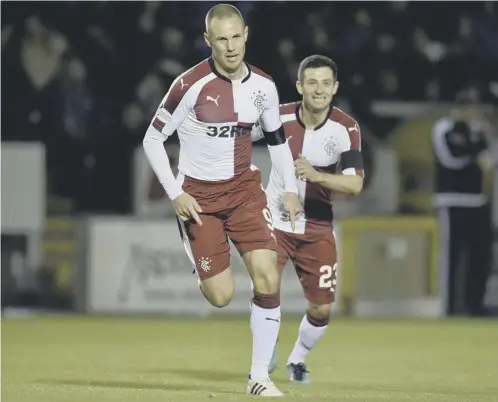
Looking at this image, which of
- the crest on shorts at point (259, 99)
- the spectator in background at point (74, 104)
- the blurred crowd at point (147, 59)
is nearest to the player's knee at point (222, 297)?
the crest on shorts at point (259, 99)

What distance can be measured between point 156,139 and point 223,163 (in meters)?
0.46

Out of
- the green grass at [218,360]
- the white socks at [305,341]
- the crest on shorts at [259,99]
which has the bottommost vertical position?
the green grass at [218,360]

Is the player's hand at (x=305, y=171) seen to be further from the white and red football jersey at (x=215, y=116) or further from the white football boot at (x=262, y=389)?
the white football boot at (x=262, y=389)

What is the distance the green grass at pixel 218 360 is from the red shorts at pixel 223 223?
0.82 meters

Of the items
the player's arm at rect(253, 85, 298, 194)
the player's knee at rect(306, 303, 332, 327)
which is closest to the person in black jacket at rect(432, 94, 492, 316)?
the player's knee at rect(306, 303, 332, 327)

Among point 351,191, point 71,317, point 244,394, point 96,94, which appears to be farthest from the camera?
point 96,94

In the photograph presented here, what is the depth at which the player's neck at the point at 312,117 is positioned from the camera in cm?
1059

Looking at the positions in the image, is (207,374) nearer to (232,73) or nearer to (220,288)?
(220,288)

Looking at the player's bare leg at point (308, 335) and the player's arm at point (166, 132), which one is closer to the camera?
the player's arm at point (166, 132)

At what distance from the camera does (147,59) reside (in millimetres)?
18203

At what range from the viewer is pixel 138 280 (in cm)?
1658

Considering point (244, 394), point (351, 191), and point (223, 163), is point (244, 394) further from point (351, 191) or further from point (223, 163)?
point (351, 191)

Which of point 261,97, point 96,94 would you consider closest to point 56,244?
point 96,94

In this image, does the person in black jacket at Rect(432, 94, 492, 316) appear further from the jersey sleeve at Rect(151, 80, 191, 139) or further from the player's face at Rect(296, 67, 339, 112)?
the jersey sleeve at Rect(151, 80, 191, 139)
